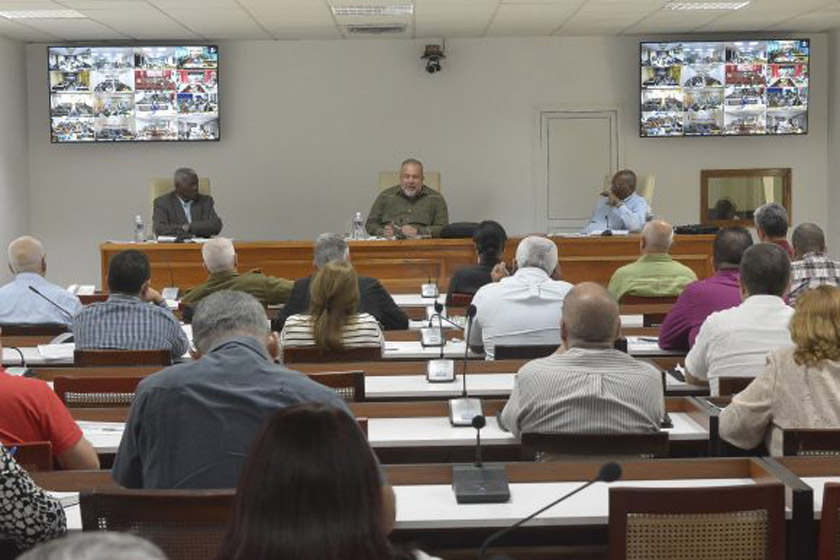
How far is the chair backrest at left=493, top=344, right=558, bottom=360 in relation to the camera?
5156mm

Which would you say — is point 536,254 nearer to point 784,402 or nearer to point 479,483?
point 784,402

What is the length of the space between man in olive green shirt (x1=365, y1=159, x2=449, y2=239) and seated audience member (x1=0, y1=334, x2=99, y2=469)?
7.36m

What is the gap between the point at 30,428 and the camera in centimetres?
329

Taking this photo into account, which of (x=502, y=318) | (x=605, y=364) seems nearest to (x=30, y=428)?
(x=605, y=364)

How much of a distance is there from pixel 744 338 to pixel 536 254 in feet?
5.64

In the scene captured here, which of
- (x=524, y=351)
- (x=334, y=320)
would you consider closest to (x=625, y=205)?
→ (x=524, y=351)

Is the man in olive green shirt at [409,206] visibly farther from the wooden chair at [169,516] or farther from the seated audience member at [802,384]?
the wooden chair at [169,516]

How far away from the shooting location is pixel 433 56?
39.3ft

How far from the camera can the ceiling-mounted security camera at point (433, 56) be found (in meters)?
12.0

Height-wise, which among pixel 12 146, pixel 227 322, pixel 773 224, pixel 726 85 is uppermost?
pixel 726 85

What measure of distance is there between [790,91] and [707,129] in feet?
2.94

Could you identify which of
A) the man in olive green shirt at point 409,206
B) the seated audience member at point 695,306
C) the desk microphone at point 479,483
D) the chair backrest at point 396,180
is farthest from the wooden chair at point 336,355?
the chair backrest at point 396,180

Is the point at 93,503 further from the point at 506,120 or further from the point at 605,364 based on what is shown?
the point at 506,120

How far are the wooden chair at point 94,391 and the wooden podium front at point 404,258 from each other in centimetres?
574
